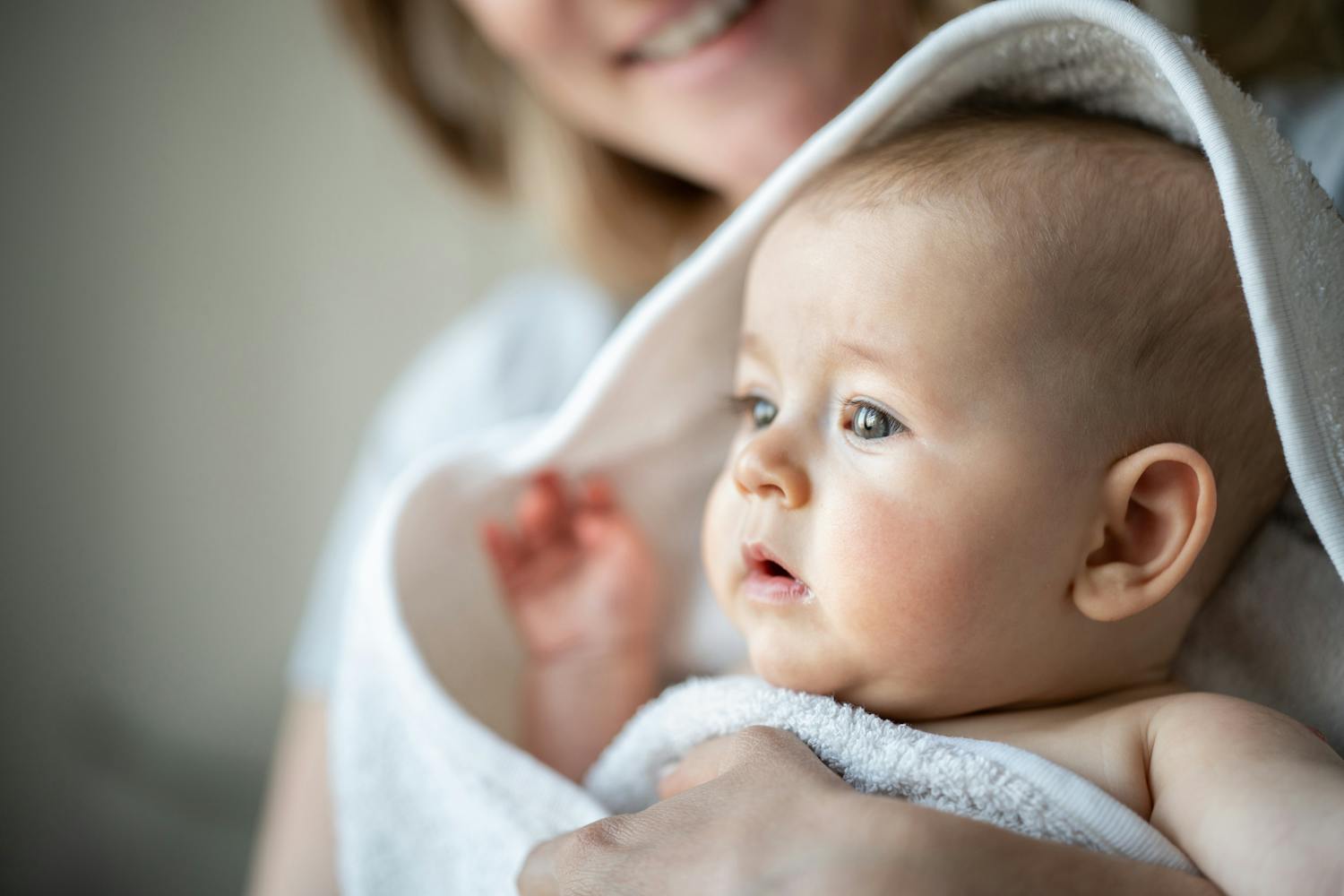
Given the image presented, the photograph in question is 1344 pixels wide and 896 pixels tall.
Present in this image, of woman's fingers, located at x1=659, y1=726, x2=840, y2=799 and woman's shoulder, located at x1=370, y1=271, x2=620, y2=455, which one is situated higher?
woman's shoulder, located at x1=370, y1=271, x2=620, y2=455

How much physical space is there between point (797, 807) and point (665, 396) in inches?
17.8

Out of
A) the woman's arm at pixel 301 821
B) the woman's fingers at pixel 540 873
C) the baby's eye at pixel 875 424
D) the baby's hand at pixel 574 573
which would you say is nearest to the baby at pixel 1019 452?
the baby's eye at pixel 875 424

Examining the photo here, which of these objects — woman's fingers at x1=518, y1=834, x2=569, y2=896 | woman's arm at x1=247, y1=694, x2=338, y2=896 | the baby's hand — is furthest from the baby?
woman's arm at x1=247, y1=694, x2=338, y2=896

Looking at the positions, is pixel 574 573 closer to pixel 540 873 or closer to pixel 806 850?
pixel 540 873

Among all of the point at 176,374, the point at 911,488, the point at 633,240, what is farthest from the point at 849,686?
the point at 176,374

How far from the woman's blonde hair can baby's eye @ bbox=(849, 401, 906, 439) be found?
75cm

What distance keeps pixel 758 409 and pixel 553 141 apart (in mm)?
754

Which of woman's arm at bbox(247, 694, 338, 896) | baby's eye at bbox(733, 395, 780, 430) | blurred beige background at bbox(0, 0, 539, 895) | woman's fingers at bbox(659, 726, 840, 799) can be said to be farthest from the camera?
blurred beige background at bbox(0, 0, 539, 895)

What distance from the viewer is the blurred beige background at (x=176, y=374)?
160cm

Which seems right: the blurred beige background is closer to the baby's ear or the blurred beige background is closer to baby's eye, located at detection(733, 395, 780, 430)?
baby's eye, located at detection(733, 395, 780, 430)

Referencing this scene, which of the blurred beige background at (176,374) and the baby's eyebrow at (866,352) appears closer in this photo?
the baby's eyebrow at (866,352)

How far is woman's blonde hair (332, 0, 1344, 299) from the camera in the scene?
132 centimetres

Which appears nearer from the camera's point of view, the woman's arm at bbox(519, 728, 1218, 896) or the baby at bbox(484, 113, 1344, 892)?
the woman's arm at bbox(519, 728, 1218, 896)

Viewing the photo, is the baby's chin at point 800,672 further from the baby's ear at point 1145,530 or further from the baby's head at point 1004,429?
the baby's ear at point 1145,530
